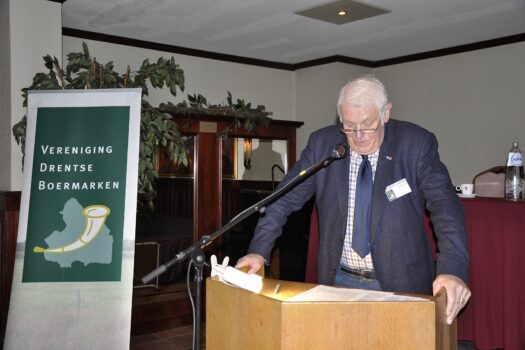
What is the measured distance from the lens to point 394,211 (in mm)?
1991

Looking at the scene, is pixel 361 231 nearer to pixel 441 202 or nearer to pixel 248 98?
pixel 441 202

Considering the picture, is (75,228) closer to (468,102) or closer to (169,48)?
(169,48)

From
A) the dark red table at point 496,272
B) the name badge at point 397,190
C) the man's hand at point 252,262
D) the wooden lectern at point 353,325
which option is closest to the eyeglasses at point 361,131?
the name badge at point 397,190

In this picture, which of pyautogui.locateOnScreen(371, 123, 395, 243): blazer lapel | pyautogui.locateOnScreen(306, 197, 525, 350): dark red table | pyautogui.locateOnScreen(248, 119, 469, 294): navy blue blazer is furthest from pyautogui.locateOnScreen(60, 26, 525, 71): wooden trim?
pyautogui.locateOnScreen(371, 123, 395, 243): blazer lapel

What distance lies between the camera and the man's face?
196cm

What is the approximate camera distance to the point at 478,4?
14.3 feet

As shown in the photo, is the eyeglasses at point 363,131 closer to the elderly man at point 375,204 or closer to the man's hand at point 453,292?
the elderly man at point 375,204

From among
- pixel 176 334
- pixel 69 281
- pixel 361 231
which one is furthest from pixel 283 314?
pixel 176 334

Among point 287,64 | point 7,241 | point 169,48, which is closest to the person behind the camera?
point 7,241

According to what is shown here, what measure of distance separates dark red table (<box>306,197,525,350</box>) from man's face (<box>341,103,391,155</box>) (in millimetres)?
1584

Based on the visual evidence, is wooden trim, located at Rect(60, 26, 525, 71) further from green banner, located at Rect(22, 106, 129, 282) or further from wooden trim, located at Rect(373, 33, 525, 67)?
green banner, located at Rect(22, 106, 129, 282)

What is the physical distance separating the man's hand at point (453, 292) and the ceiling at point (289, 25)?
126 inches

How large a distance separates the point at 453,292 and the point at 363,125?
2.29 ft

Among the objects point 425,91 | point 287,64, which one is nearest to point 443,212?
point 425,91
